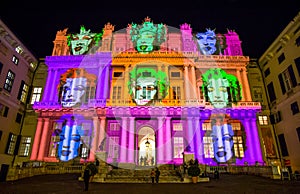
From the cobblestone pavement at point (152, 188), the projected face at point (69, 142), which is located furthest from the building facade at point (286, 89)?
the projected face at point (69, 142)

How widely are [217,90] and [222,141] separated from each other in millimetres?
7361

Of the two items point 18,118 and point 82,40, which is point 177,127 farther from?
point 18,118

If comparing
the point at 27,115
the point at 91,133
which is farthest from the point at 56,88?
the point at 91,133

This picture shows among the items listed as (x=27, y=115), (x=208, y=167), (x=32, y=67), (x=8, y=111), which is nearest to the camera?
(x=208, y=167)

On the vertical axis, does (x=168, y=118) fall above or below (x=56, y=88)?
below

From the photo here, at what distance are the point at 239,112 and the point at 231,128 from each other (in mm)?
2385

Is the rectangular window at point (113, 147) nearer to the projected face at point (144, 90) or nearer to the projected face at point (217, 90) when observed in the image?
the projected face at point (144, 90)

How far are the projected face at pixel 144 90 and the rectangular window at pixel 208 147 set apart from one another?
29.9ft

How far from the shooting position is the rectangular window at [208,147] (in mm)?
26417

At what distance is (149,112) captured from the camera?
27.1 meters

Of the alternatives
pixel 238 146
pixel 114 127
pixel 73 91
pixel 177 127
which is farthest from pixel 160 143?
pixel 73 91

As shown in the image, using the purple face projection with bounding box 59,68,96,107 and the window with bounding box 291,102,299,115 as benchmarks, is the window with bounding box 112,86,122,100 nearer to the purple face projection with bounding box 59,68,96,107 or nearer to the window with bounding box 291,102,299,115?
the purple face projection with bounding box 59,68,96,107

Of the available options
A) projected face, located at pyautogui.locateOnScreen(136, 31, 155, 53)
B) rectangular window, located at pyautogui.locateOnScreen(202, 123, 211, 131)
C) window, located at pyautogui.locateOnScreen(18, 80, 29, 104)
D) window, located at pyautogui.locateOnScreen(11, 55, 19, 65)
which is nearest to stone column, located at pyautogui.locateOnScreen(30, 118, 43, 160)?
window, located at pyautogui.locateOnScreen(18, 80, 29, 104)

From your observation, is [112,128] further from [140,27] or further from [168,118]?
[140,27]
